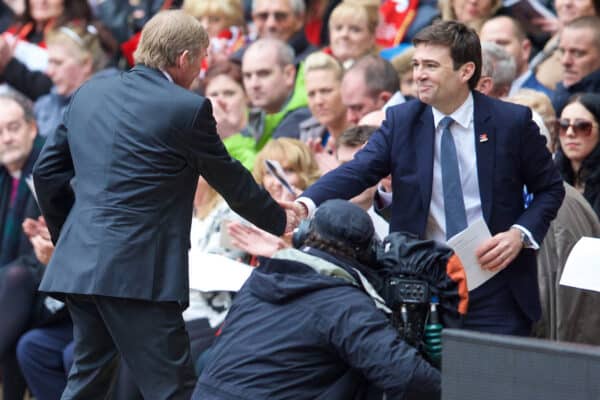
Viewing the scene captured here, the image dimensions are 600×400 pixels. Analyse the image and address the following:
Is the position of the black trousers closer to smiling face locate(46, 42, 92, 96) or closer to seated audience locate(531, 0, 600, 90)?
seated audience locate(531, 0, 600, 90)

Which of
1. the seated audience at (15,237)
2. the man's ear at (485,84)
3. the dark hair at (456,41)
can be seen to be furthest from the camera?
the seated audience at (15,237)

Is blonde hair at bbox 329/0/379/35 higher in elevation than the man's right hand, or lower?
higher

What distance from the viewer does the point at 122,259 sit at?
4.79 meters

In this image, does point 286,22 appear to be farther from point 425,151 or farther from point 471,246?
point 471,246

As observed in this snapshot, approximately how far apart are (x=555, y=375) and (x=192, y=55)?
6.72 feet

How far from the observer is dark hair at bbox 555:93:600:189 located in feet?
20.7

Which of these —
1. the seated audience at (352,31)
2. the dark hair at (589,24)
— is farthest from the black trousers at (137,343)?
the seated audience at (352,31)

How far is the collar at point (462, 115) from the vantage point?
494 cm

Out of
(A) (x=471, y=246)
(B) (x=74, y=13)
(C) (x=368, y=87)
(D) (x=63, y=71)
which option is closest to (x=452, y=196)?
(A) (x=471, y=246)

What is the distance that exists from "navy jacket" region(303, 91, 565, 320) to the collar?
25 millimetres

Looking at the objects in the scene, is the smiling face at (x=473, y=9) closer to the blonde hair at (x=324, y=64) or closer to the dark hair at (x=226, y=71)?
the blonde hair at (x=324, y=64)

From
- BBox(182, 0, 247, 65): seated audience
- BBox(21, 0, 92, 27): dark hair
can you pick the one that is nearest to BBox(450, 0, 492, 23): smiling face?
BBox(182, 0, 247, 65): seated audience

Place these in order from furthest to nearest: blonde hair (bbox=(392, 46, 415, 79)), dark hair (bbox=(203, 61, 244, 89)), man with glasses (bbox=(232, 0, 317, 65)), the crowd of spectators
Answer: man with glasses (bbox=(232, 0, 317, 65))
dark hair (bbox=(203, 61, 244, 89))
blonde hair (bbox=(392, 46, 415, 79))
the crowd of spectators

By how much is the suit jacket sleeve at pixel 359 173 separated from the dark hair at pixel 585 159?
5.43 ft
